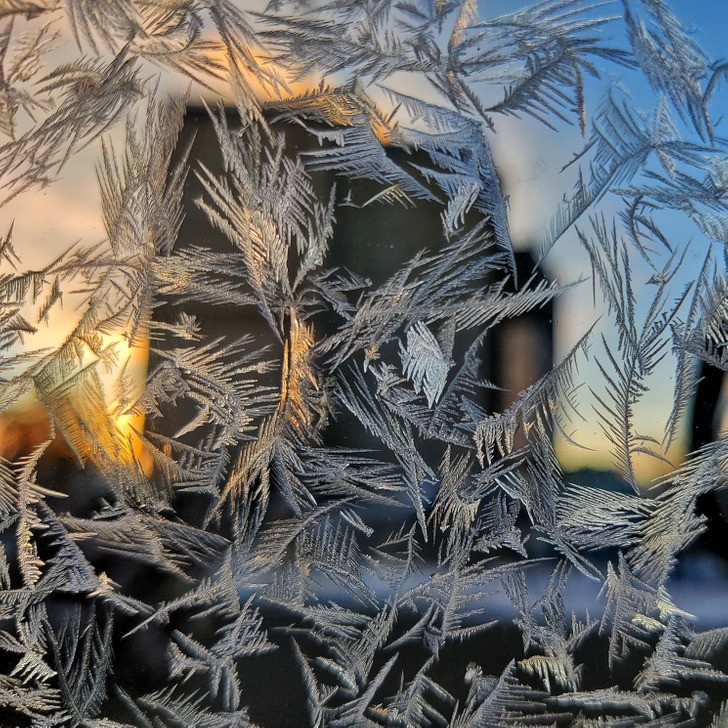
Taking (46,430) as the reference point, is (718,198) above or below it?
above

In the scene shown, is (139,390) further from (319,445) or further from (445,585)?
(445,585)

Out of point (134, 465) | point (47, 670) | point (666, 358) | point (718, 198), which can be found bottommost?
point (47, 670)

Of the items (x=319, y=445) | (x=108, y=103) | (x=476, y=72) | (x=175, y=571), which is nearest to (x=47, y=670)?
(x=175, y=571)

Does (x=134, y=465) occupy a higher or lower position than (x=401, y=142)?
lower

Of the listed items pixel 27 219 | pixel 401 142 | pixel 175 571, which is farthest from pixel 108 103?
pixel 175 571

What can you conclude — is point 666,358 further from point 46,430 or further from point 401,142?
point 46,430
